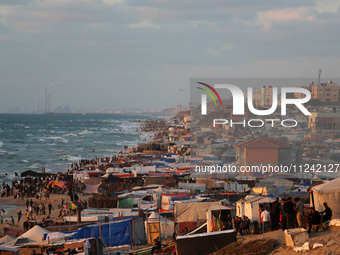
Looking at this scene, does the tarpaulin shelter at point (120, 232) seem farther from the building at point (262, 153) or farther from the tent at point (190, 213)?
the building at point (262, 153)

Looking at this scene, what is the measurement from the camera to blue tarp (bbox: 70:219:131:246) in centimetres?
1576

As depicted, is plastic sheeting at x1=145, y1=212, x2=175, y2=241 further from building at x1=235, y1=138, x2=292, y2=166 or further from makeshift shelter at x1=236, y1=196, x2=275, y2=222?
building at x1=235, y1=138, x2=292, y2=166

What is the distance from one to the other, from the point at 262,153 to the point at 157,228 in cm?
1565

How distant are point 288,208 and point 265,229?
1.06 meters

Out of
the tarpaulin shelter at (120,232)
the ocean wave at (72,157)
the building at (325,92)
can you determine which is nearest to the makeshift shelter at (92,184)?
the tarpaulin shelter at (120,232)

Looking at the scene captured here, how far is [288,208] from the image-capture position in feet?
41.4

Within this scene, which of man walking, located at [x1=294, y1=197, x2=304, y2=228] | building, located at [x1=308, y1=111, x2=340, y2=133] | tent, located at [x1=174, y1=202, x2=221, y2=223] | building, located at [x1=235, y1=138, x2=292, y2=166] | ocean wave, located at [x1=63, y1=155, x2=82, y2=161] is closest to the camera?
man walking, located at [x1=294, y1=197, x2=304, y2=228]

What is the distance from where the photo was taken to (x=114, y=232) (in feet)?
52.9

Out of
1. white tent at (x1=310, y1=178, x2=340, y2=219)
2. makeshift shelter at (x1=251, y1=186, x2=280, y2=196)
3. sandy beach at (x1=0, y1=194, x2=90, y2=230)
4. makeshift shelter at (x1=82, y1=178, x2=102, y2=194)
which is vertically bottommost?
sandy beach at (x1=0, y1=194, x2=90, y2=230)

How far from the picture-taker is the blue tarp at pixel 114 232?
15.8 metres

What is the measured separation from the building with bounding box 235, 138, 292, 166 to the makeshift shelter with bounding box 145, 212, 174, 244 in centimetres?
1478

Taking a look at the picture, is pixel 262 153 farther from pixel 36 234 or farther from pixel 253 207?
pixel 36 234

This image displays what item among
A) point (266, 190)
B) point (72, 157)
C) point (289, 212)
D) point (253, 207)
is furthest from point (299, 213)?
point (72, 157)

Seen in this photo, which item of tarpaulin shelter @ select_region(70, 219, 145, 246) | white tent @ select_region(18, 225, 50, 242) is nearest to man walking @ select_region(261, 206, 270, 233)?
tarpaulin shelter @ select_region(70, 219, 145, 246)
